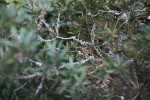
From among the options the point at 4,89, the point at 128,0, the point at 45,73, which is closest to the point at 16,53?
the point at 45,73

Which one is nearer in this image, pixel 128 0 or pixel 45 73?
pixel 45 73

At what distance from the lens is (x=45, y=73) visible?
0.96 metres

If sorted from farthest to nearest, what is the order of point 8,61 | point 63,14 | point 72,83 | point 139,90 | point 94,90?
point 139,90 → point 63,14 → point 94,90 → point 72,83 → point 8,61

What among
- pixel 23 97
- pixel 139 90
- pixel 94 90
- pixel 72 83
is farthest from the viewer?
pixel 23 97

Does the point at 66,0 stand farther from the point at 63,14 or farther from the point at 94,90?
the point at 94,90

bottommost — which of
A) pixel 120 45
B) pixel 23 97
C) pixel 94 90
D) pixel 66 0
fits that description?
pixel 23 97

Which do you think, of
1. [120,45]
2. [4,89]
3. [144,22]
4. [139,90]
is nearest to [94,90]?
[120,45]

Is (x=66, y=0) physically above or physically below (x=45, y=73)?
above

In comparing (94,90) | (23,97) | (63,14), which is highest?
(63,14)

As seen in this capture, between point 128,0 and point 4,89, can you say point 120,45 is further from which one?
point 4,89

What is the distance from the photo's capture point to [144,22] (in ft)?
4.95

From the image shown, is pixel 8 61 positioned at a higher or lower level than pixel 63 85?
higher

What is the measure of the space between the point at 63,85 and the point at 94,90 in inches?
24.3

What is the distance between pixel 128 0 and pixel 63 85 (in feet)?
3.18
